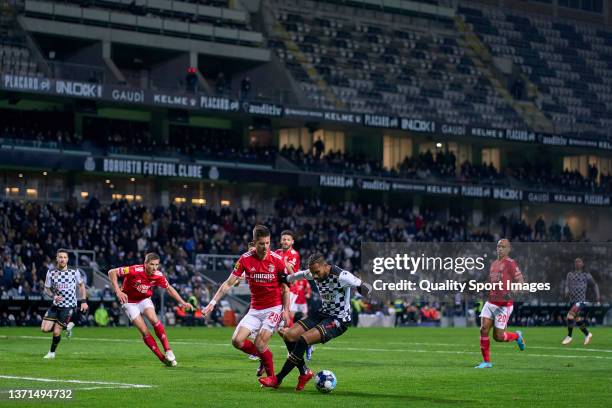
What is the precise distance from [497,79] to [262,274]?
64900mm

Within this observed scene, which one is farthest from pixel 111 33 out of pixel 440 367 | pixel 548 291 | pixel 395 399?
pixel 395 399

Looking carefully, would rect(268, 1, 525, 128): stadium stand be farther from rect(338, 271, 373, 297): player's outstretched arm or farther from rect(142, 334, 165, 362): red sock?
rect(338, 271, 373, 297): player's outstretched arm

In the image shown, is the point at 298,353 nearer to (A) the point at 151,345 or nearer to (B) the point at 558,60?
(A) the point at 151,345

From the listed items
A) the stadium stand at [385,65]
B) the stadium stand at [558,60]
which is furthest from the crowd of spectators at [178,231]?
the stadium stand at [558,60]

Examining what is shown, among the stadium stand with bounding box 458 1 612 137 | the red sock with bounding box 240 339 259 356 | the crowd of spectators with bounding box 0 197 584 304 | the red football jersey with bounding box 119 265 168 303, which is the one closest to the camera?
the red sock with bounding box 240 339 259 356

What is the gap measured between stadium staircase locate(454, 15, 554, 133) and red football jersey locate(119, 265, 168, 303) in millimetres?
57651

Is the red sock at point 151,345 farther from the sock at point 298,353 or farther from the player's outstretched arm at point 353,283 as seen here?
the player's outstretched arm at point 353,283

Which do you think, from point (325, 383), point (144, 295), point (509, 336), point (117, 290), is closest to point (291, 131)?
point (509, 336)

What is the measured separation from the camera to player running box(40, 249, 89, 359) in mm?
25562

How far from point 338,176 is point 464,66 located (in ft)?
57.1

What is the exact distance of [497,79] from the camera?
8069 centimetres

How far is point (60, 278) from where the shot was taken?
26125 mm

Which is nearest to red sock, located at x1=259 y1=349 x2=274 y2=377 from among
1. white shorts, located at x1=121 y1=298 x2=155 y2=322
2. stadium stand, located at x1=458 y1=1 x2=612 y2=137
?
white shorts, located at x1=121 y1=298 x2=155 y2=322

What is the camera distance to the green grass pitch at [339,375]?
1590 centimetres
